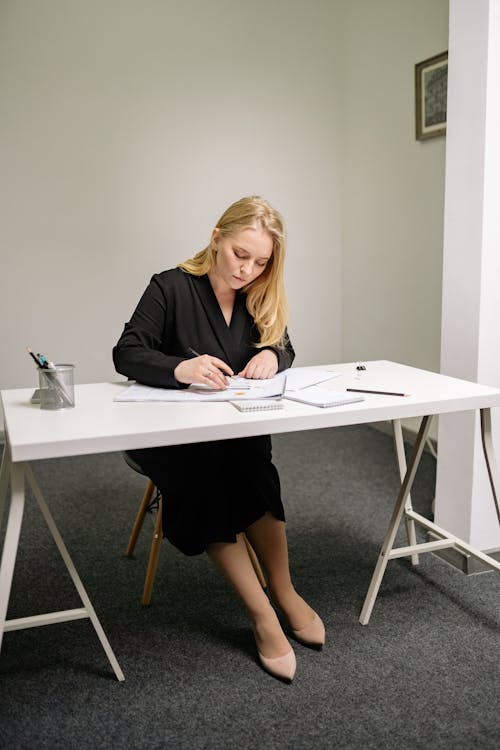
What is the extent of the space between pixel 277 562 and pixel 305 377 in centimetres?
50

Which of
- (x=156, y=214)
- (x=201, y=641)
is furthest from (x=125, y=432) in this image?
(x=156, y=214)

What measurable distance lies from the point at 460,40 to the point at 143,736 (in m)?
2.10

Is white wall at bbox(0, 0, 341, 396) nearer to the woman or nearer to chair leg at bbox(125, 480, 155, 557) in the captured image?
chair leg at bbox(125, 480, 155, 557)

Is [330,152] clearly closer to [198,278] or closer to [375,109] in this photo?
[375,109]

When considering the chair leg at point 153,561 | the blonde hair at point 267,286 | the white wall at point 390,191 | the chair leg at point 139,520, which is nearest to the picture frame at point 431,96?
the white wall at point 390,191

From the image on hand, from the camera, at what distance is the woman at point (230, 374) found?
1.77 m

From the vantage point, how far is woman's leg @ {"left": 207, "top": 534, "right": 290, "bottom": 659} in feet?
5.78

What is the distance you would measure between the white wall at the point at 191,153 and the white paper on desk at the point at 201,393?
196 centimetres

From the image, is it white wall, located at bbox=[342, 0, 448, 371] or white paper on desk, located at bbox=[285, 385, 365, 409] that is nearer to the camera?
white paper on desk, located at bbox=[285, 385, 365, 409]

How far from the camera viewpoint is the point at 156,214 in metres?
3.95

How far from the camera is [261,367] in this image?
6.30 feet

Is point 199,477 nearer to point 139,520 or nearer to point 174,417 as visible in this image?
point 174,417

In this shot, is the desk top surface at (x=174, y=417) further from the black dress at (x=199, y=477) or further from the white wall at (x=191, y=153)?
the white wall at (x=191, y=153)

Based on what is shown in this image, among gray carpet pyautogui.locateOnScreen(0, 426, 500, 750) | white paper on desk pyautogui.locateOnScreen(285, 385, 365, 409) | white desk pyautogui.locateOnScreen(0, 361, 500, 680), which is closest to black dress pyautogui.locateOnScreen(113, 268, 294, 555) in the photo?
white desk pyautogui.locateOnScreen(0, 361, 500, 680)
